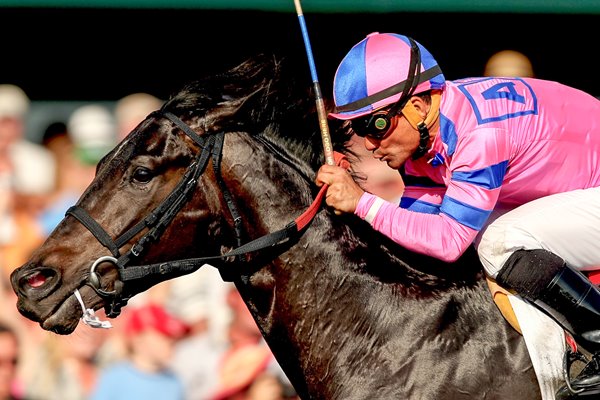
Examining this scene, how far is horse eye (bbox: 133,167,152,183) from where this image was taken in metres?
3.45

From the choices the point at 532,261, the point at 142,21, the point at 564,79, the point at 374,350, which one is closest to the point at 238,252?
the point at 374,350

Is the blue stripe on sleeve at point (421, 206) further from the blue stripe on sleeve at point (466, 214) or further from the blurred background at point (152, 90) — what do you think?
the blurred background at point (152, 90)

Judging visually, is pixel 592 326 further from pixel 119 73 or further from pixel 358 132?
pixel 119 73

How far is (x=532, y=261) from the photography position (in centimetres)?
323

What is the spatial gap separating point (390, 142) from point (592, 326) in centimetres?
86

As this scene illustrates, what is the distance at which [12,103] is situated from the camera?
6191 mm

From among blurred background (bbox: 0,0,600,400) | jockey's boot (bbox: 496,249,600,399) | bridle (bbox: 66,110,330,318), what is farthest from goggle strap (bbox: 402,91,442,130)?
blurred background (bbox: 0,0,600,400)

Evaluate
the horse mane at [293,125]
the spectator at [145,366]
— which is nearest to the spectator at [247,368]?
the spectator at [145,366]

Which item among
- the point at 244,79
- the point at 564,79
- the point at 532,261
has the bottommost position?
the point at 564,79

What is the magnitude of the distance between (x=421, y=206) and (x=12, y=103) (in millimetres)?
3266

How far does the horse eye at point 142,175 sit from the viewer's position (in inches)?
136

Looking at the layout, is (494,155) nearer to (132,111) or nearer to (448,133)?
(448,133)

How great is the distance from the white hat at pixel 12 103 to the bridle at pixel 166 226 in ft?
9.46

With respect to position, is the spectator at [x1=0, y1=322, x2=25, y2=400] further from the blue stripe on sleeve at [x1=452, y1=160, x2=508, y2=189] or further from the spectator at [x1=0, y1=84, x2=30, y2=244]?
the blue stripe on sleeve at [x1=452, y1=160, x2=508, y2=189]
